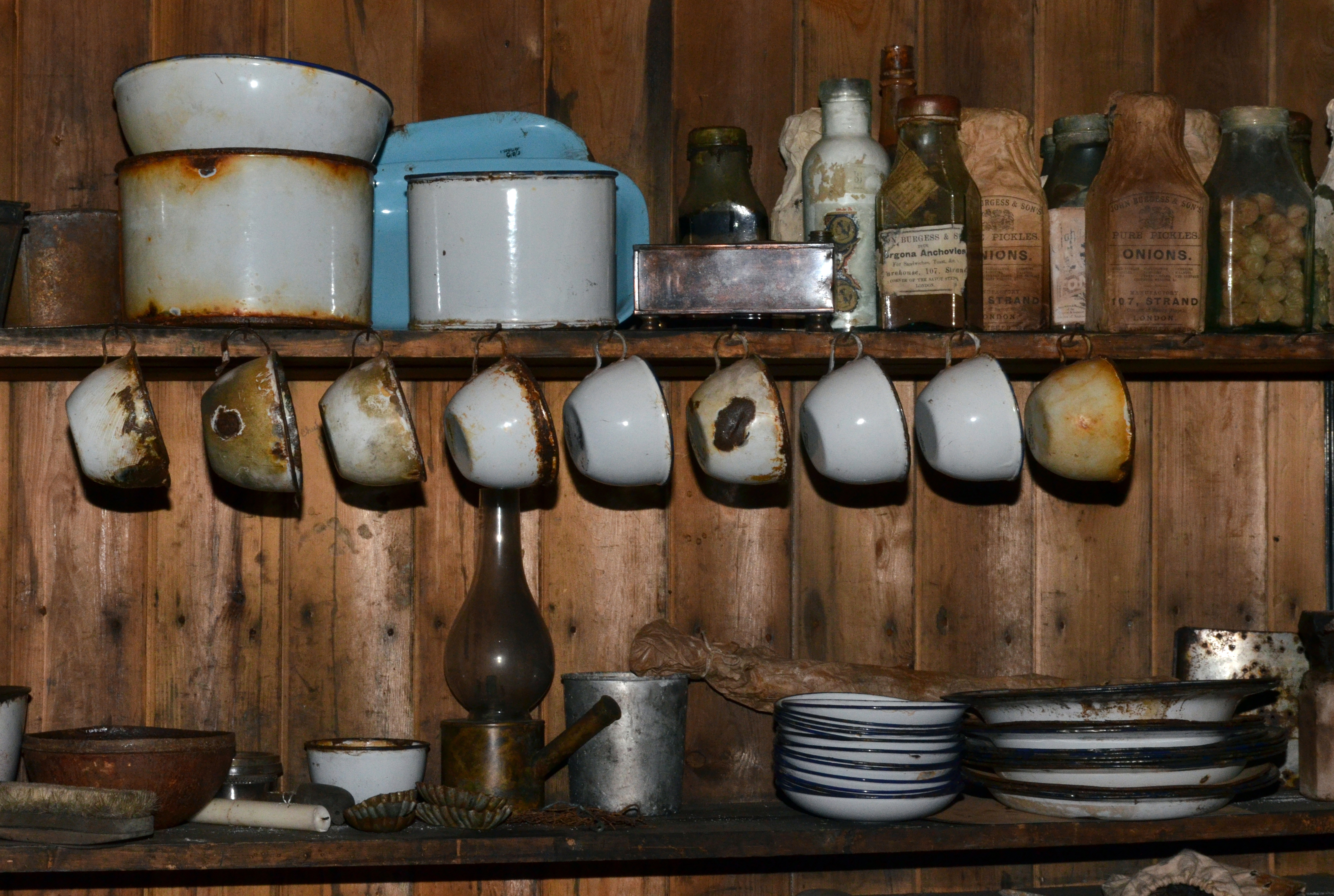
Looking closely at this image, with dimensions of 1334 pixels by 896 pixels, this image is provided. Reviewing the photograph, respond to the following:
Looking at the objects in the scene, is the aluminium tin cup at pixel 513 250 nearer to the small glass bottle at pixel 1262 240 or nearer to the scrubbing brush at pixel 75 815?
the scrubbing brush at pixel 75 815

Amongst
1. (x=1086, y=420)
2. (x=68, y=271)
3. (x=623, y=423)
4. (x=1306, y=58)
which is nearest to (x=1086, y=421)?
(x=1086, y=420)

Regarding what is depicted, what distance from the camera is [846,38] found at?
1451mm

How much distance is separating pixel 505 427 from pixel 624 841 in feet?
1.23

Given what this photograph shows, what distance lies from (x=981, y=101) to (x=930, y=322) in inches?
13.8

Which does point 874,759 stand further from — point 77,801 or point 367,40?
point 367,40

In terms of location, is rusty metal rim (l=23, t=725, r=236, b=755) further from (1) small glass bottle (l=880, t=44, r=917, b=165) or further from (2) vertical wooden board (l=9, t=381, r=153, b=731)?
(1) small glass bottle (l=880, t=44, r=917, b=165)

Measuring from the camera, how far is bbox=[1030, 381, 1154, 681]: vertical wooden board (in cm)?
146

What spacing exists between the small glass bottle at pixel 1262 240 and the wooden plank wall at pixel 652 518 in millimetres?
196

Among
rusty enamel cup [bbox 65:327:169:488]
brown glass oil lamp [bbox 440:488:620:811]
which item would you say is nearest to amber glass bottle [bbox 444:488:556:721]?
brown glass oil lamp [bbox 440:488:620:811]

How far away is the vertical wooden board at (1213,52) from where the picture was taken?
1490mm

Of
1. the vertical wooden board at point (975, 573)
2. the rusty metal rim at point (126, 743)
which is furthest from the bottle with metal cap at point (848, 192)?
the rusty metal rim at point (126, 743)

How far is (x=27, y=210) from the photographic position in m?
1.23

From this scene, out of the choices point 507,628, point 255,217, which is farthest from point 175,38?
point 507,628

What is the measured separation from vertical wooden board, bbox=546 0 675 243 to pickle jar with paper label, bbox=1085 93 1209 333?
437 mm
